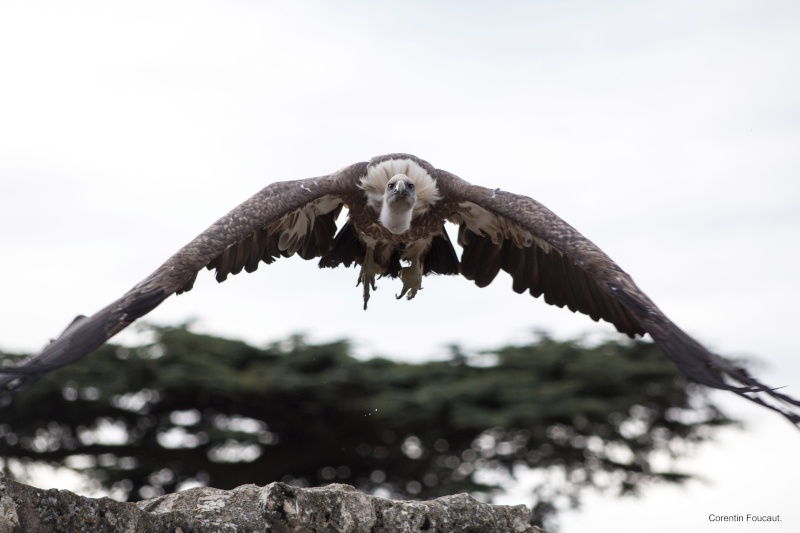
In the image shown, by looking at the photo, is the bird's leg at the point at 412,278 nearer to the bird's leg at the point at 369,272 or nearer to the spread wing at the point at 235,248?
the bird's leg at the point at 369,272

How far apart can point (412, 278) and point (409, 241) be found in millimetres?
343

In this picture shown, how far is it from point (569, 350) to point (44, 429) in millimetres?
9630

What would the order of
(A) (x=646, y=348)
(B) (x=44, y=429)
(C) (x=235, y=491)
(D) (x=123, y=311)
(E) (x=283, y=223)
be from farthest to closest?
(A) (x=646, y=348) → (B) (x=44, y=429) → (E) (x=283, y=223) → (D) (x=123, y=311) → (C) (x=235, y=491)

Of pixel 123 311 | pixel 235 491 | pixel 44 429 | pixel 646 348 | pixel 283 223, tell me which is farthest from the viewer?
pixel 646 348

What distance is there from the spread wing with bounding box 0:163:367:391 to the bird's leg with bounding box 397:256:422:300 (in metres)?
0.65

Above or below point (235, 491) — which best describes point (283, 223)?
above

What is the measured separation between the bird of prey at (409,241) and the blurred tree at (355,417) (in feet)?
40.7

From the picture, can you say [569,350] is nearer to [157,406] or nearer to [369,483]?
[369,483]

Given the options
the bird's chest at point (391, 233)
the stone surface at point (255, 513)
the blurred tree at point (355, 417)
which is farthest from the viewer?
the blurred tree at point (355, 417)

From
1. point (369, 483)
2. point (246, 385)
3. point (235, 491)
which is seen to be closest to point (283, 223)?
point (235, 491)

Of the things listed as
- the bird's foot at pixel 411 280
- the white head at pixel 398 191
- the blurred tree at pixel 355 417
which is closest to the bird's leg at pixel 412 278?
the bird's foot at pixel 411 280

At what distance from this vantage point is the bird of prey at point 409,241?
7.52 m

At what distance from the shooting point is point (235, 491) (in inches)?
253

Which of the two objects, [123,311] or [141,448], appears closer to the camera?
[123,311]
